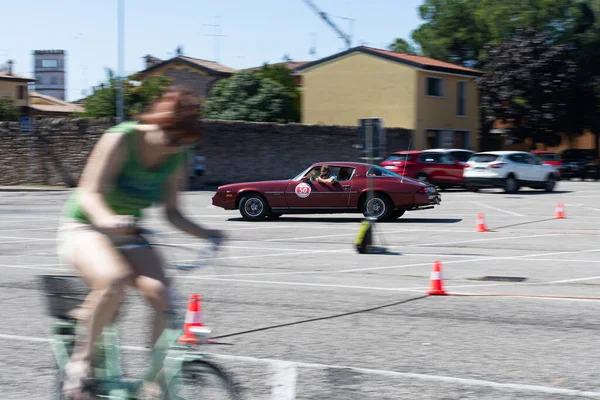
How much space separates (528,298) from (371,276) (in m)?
2.54

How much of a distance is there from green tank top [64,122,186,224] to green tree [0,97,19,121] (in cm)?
4895

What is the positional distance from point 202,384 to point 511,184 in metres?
28.5

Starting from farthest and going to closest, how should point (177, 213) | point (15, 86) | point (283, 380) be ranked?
point (15, 86)
point (283, 380)
point (177, 213)

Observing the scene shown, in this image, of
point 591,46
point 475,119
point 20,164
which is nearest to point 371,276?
point 20,164

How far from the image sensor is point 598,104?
4903cm

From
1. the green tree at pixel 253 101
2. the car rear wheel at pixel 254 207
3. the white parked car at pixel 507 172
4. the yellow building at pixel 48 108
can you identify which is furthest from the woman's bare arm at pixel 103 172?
the yellow building at pixel 48 108

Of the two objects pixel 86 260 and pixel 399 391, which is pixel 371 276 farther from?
pixel 86 260

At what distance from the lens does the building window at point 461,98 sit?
47.6 meters

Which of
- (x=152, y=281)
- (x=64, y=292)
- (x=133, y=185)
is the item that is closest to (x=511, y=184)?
(x=64, y=292)

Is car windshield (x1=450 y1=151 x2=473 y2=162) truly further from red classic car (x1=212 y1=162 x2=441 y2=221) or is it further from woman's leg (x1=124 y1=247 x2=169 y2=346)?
woman's leg (x1=124 y1=247 x2=169 y2=346)

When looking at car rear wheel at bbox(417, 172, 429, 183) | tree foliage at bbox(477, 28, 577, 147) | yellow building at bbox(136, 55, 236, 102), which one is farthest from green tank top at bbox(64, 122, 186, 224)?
yellow building at bbox(136, 55, 236, 102)

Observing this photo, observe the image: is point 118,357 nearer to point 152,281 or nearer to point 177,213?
point 152,281

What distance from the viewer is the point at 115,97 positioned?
44812 millimetres

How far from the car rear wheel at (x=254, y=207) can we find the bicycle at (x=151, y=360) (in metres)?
15.8
